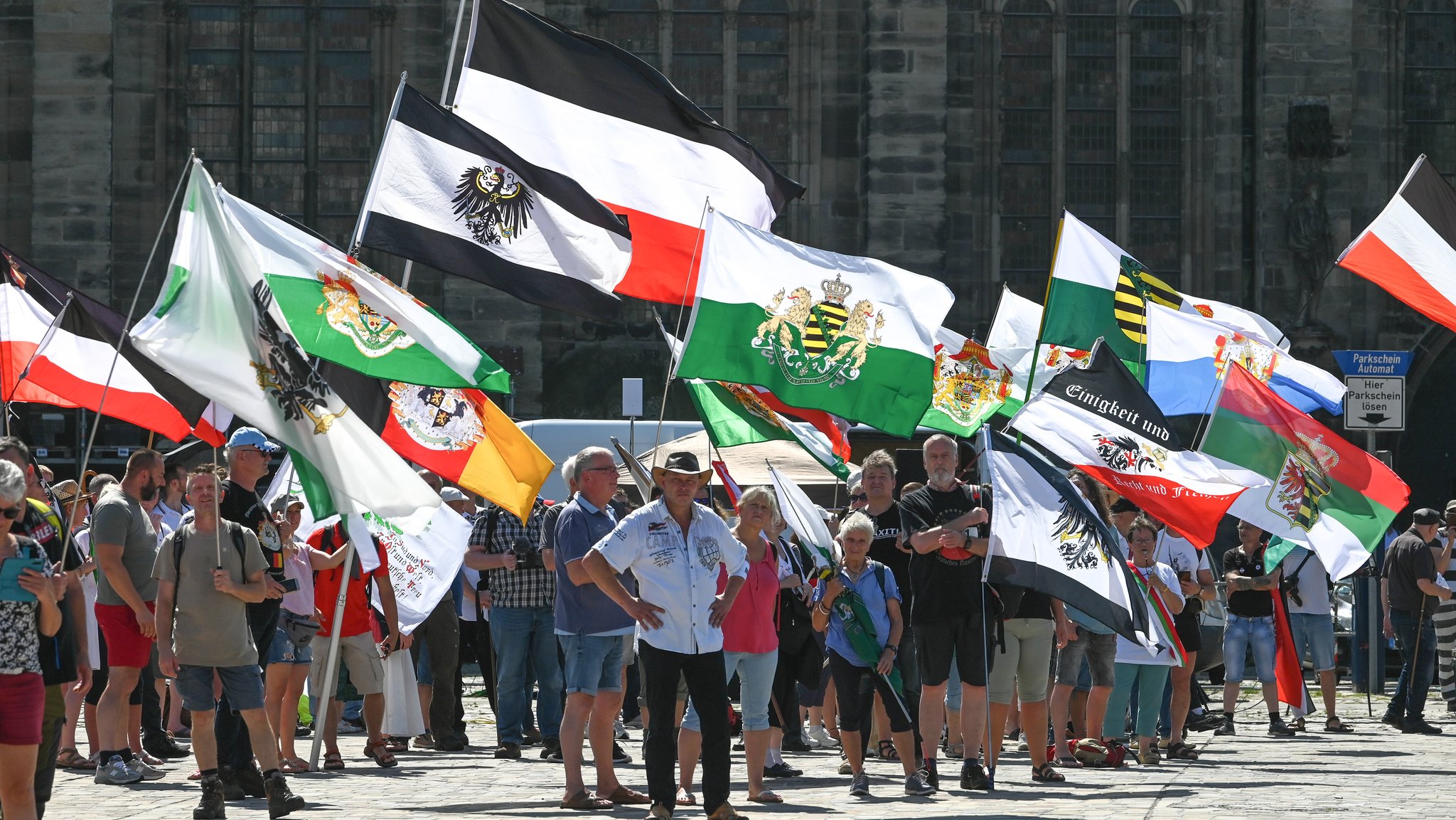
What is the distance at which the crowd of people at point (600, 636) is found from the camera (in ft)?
30.2

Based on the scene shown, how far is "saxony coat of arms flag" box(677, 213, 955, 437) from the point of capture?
10969 mm

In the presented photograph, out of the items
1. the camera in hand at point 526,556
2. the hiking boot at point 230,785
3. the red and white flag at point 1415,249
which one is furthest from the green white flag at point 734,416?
the red and white flag at point 1415,249

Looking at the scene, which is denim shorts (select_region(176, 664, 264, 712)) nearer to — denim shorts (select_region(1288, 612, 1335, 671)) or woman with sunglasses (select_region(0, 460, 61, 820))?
woman with sunglasses (select_region(0, 460, 61, 820))

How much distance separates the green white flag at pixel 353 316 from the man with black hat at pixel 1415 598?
915 cm

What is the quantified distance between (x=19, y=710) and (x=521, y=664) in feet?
18.9

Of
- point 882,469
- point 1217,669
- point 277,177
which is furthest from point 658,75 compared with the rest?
point 277,177

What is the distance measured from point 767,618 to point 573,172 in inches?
130

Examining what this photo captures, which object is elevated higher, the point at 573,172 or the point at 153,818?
the point at 573,172

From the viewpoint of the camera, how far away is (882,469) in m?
11.6

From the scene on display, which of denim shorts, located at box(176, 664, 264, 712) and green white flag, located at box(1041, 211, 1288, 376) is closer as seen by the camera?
denim shorts, located at box(176, 664, 264, 712)

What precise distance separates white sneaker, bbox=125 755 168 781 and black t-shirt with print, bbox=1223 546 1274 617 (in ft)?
27.3

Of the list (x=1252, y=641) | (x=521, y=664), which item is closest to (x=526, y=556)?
(x=521, y=664)

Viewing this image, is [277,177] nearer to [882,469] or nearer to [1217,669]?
[1217,669]

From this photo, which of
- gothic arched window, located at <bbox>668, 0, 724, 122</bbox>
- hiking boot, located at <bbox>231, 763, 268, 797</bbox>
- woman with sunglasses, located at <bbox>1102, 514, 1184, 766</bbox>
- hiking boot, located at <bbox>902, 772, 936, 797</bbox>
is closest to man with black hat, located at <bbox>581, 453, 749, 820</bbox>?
hiking boot, located at <bbox>902, 772, 936, 797</bbox>
